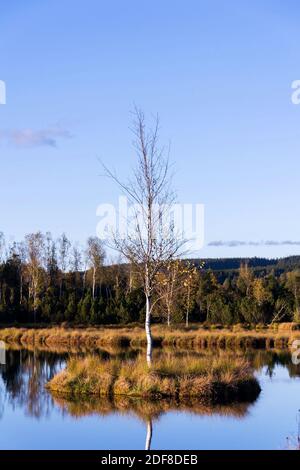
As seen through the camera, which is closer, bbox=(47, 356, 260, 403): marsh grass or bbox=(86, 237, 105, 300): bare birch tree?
bbox=(47, 356, 260, 403): marsh grass

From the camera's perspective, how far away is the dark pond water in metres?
12.1

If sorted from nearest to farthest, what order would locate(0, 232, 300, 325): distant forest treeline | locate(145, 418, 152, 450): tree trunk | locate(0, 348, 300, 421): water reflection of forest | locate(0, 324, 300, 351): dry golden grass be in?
locate(145, 418, 152, 450): tree trunk
locate(0, 348, 300, 421): water reflection of forest
locate(0, 324, 300, 351): dry golden grass
locate(0, 232, 300, 325): distant forest treeline

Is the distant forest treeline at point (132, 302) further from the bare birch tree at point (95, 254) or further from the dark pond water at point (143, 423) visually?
the dark pond water at point (143, 423)

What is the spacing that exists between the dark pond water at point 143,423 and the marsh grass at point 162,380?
66 centimetres

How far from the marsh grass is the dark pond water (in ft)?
2.17

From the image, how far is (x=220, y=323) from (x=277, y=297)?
6639 mm

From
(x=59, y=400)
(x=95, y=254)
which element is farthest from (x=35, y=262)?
(x=59, y=400)

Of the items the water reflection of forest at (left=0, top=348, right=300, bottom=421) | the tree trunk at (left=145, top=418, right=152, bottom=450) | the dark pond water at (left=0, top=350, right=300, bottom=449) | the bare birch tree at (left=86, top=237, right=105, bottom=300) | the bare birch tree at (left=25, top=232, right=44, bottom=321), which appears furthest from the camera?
the bare birch tree at (left=86, top=237, right=105, bottom=300)

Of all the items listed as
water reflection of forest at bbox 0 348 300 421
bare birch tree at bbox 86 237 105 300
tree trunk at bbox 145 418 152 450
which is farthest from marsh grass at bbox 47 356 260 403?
bare birch tree at bbox 86 237 105 300

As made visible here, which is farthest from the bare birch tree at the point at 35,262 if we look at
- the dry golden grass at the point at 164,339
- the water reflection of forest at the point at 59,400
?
the water reflection of forest at the point at 59,400

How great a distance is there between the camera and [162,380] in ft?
56.3

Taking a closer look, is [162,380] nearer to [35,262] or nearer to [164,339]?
[164,339]

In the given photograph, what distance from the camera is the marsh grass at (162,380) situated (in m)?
16.8

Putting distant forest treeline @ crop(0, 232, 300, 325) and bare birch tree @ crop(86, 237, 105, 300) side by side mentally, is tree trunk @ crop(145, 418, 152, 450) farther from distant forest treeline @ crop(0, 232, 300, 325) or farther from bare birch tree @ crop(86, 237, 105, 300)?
bare birch tree @ crop(86, 237, 105, 300)
